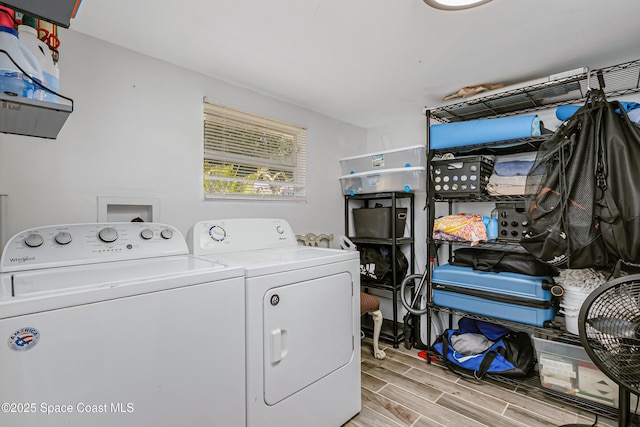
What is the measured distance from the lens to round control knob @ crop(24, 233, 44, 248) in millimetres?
1265

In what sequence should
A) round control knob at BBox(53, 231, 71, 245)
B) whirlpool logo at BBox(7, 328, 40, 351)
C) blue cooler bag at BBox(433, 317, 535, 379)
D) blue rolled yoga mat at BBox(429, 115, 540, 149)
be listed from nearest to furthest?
whirlpool logo at BBox(7, 328, 40, 351) < round control knob at BBox(53, 231, 71, 245) < blue rolled yoga mat at BBox(429, 115, 540, 149) < blue cooler bag at BBox(433, 317, 535, 379)

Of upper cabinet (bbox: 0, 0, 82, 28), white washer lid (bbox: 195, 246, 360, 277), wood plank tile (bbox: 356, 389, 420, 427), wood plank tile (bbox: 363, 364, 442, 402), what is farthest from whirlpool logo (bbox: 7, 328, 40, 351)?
wood plank tile (bbox: 363, 364, 442, 402)

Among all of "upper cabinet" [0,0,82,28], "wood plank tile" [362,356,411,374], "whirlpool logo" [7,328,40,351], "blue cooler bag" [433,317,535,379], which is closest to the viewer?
"upper cabinet" [0,0,82,28]

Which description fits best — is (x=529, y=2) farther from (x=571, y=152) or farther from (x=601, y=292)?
(x=601, y=292)

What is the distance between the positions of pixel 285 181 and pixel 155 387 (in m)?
1.79

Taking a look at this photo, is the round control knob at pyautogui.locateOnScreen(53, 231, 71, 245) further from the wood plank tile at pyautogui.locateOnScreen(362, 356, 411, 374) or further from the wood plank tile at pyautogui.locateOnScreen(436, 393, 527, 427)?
the wood plank tile at pyautogui.locateOnScreen(436, 393, 527, 427)

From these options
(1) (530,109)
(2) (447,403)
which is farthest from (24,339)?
(1) (530,109)

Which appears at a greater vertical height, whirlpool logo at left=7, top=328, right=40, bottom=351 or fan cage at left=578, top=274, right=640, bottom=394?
whirlpool logo at left=7, top=328, right=40, bottom=351

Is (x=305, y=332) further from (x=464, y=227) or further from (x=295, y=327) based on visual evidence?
(x=464, y=227)

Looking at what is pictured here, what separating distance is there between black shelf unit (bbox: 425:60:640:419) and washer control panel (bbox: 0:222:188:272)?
1864mm

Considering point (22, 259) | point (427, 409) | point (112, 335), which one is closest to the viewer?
point (112, 335)

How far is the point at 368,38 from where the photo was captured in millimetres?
1660

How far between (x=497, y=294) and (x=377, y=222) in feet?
3.60

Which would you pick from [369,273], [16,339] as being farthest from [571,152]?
[16,339]
